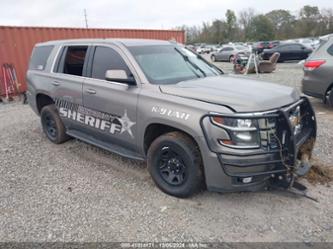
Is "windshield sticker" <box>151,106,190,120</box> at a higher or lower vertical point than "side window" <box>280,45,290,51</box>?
lower

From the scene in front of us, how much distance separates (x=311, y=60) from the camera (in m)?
6.62

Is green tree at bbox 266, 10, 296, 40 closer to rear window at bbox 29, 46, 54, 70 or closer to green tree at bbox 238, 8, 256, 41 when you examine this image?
green tree at bbox 238, 8, 256, 41

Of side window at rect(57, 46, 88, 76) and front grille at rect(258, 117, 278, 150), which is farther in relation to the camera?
side window at rect(57, 46, 88, 76)

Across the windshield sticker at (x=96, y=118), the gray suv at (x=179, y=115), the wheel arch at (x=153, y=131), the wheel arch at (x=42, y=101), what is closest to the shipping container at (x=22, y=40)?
the wheel arch at (x=42, y=101)

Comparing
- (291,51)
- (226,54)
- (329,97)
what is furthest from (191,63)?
(226,54)

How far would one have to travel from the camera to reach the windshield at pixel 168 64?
3541mm

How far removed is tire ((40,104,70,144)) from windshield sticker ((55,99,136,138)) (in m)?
0.31

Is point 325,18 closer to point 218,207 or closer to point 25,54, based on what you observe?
point 25,54

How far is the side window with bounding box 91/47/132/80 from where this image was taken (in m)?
3.73

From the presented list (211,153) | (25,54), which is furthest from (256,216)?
(25,54)

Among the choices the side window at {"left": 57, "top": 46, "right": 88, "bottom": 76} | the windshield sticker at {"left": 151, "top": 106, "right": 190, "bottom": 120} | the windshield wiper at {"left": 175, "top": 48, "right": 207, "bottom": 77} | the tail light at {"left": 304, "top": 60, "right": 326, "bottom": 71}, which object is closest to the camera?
the windshield sticker at {"left": 151, "top": 106, "right": 190, "bottom": 120}

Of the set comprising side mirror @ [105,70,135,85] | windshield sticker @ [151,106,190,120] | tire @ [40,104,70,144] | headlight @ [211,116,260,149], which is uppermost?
side mirror @ [105,70,135,85]

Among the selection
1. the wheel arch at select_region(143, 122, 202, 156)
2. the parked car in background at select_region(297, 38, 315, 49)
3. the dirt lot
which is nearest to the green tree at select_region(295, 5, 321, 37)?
the parked car in background at select_region(297, 38, 315, 49)

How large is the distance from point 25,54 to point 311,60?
30.9ft
